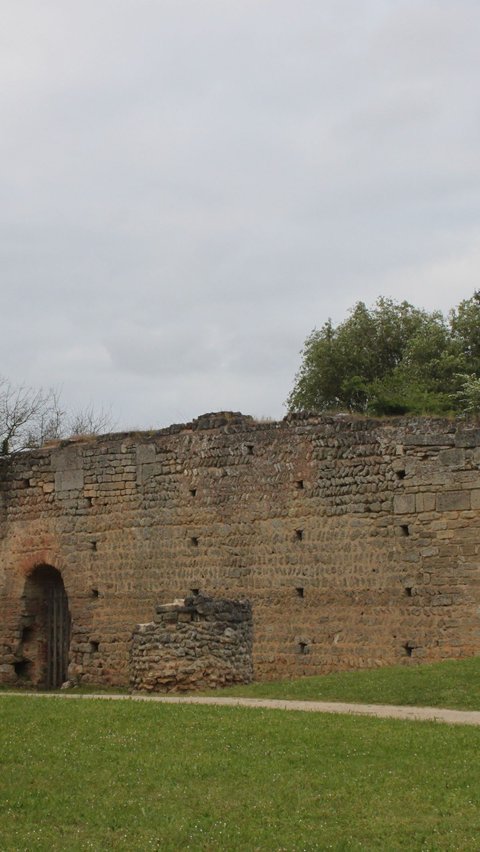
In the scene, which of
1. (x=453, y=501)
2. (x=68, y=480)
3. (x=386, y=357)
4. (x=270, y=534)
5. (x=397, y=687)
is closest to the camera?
(x=397, y=687)

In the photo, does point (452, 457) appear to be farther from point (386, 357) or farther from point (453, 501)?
point (386, 357)

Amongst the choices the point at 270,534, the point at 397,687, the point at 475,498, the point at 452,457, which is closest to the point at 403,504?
the point at 452,457

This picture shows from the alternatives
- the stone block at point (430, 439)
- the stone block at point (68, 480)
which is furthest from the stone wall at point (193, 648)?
the stone block at point (68, 480)

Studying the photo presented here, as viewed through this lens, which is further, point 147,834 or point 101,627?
point 101,627

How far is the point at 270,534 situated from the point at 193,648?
13.4 feet

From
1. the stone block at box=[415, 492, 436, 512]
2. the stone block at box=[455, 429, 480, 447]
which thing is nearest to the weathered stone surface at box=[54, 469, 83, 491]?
the stone block at box=[415, 492, 436, 512]

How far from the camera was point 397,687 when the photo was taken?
51.2 ft

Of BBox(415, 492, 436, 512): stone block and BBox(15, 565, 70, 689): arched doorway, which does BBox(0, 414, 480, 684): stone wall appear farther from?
BBox(15, 565, 70, 689): arched doorway

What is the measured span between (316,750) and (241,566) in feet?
34.8

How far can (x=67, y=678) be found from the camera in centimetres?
2425

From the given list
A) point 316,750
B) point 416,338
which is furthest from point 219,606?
point 416,338

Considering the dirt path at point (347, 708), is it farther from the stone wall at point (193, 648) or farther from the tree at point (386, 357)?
the tree at point (386, 357)

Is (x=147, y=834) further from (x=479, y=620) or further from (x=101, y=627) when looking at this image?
(x=101, y=627)

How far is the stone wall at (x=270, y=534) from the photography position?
19.7 metres
